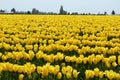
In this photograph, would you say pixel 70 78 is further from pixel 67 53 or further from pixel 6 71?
pixel 67 53

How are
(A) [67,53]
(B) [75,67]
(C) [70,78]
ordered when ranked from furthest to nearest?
(A) [67,53] → (B) [75,67] → (C) [70,78]

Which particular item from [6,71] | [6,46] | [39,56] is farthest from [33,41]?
[6,71]

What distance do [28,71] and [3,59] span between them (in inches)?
67.2

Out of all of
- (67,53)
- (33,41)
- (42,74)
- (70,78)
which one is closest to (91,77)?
(70,78)

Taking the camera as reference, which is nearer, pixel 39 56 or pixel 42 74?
pixel 42 74

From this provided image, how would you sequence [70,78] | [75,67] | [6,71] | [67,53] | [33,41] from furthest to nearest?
1. [33,41]
2. [67,53]
3. [75,67]
4. [6,71]
5. [70,78]

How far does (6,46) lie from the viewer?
9781mm

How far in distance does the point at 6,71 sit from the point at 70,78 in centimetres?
119

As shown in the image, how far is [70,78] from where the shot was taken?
639cm

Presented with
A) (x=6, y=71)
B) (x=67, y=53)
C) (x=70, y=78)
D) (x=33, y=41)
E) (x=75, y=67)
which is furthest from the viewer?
(x=33, y=41)

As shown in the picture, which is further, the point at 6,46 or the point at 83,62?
the point at 6,46

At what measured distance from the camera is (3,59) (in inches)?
319

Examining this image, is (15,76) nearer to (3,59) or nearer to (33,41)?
(3,59)

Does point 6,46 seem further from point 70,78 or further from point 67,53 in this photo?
point 70,78
